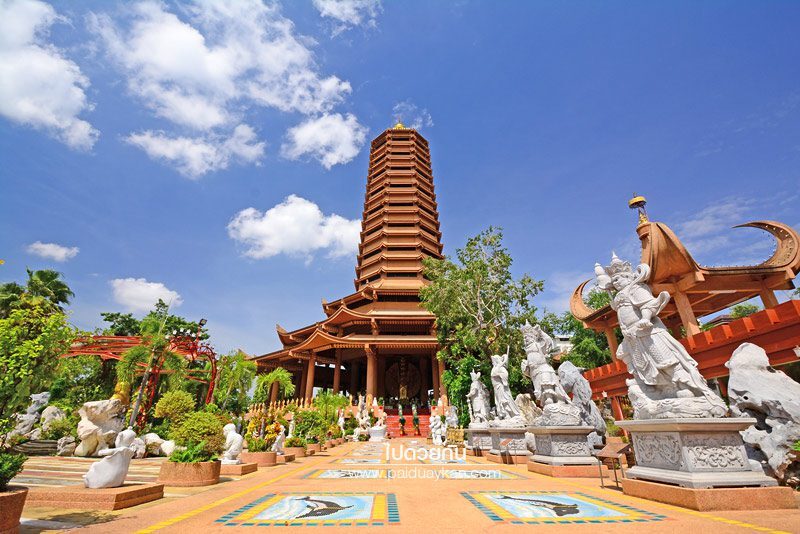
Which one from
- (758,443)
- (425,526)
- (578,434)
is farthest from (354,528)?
(758,443)

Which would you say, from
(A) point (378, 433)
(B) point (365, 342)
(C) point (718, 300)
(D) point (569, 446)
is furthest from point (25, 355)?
(C) point (718, 300)

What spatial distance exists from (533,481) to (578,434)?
4.79ft

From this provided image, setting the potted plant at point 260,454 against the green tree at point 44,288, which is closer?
the potted plant at point 260,454

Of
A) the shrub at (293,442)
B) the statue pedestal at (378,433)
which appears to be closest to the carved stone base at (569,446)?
the shrub at (293,442)

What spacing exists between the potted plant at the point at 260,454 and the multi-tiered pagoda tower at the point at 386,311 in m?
13.9

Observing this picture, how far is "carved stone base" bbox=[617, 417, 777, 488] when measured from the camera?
4055 mm

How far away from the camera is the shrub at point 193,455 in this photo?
6309mm

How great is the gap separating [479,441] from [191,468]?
8557mm

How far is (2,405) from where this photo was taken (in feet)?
11.3

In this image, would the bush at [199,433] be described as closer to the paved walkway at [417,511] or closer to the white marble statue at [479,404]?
the paved walkway at [417,511]

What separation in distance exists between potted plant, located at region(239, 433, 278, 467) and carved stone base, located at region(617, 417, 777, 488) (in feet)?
27.7

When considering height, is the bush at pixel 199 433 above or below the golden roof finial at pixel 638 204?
below

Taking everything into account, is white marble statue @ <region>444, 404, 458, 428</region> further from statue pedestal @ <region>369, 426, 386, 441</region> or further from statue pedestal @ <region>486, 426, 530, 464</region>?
statue pedestal @ <region>486, 426, 530, 464</region>

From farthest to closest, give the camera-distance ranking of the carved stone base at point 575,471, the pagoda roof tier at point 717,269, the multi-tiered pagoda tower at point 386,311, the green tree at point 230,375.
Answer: the multi-tiered pagoda tower at point 386,311
the green tree at point 230,375
the pagoda roof tier at point 717,269
the carved stone base at point 575,471
